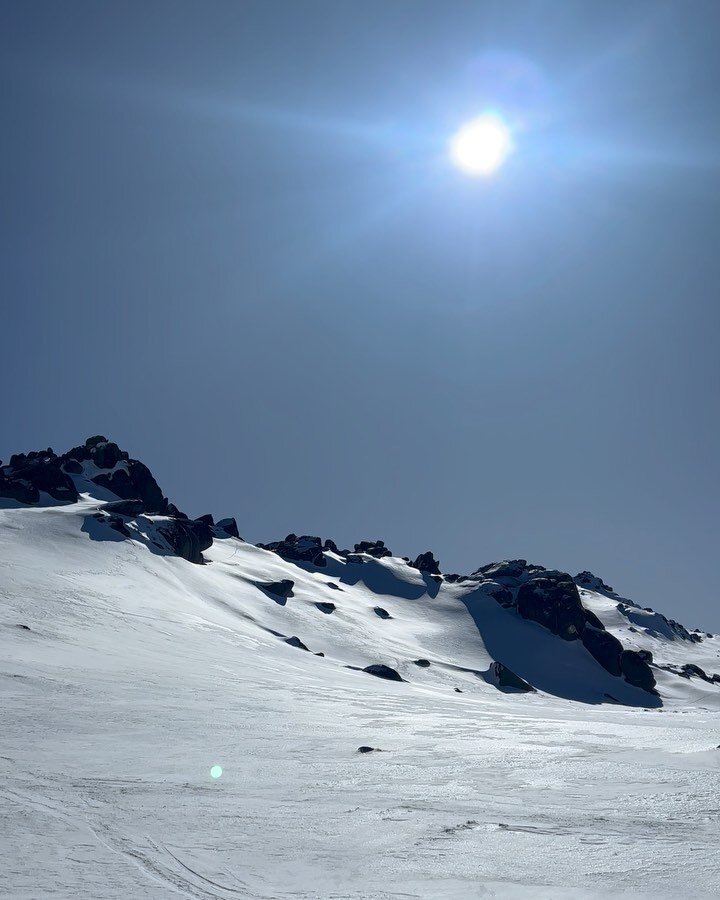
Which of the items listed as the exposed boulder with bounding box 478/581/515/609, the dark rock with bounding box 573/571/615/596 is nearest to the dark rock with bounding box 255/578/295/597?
the exposed boulder with bounding box 478/581/515/609

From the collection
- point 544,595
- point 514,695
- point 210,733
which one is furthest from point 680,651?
point 210,733

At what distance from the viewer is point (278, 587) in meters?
70.1

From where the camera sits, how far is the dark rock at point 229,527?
103m

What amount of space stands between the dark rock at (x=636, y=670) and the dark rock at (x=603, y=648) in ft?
3.22

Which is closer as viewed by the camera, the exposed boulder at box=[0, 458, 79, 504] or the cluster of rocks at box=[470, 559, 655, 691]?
the exposed boulder at box=[0, 458, 79, 504]

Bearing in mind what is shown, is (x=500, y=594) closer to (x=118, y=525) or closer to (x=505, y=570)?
(x=505, y=570)

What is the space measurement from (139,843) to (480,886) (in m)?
4.17

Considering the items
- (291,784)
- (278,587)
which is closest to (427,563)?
(278,587)

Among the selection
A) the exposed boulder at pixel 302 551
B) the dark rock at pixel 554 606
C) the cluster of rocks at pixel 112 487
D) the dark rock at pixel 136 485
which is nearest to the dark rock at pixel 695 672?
the dark rock at pixel 554 606

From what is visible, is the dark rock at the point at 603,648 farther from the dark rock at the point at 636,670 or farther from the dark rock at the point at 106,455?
the dark rock at the point at 106,455

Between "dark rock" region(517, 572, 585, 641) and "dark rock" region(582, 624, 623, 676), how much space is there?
1.41 metres

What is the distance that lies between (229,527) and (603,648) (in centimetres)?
6043

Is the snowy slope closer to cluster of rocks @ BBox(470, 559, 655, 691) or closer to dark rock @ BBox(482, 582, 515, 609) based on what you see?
cluster of rocks @ BBox(470, 559, 655, 691)

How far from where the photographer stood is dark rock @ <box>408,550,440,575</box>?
385ft
